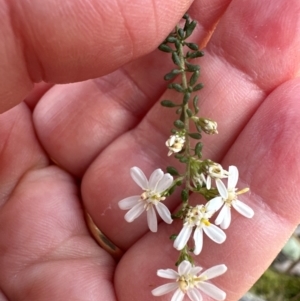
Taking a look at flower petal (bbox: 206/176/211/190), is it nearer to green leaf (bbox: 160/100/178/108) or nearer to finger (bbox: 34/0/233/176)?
green leaf (bbox: 160/100/178/108)

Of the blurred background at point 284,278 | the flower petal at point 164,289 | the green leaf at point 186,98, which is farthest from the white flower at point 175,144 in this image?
the blurred background at point 284,278

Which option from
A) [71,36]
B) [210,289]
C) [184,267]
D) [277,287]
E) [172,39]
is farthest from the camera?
[277,287]

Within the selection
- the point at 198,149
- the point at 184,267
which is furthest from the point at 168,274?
the point at 198,149

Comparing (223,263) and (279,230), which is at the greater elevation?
(279,230)

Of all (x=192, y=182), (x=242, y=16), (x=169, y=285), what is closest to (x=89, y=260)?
(x=169, y=285)

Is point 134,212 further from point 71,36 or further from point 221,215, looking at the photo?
point 71,36

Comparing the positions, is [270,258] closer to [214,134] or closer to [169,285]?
[169,285]

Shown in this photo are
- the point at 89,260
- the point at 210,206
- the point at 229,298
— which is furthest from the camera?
the point at 89,260

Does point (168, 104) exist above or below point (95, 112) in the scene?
above
